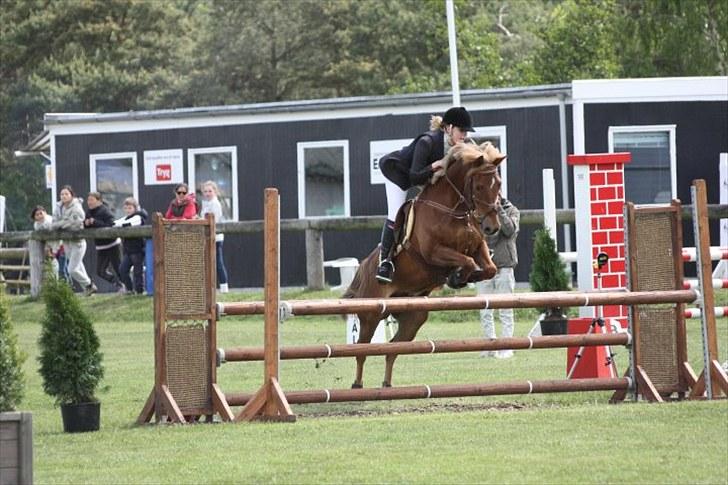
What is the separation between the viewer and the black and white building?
23.7 m

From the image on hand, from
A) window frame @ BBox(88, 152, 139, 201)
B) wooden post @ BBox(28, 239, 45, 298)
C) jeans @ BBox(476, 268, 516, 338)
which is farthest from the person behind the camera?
window frame @ BBox(88, 152, 139, 201)

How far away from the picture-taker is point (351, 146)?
84.7 feet

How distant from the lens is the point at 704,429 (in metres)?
9.18

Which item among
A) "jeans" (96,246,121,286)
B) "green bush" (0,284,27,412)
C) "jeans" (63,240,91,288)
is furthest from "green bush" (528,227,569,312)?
"jeans" (63,240,91,288)

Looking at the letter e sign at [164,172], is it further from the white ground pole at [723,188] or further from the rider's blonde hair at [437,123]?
the rider's blonde hair at [437,123]

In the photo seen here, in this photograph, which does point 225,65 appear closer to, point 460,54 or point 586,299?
point 460,54

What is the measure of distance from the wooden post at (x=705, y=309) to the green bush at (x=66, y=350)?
4.17 metres

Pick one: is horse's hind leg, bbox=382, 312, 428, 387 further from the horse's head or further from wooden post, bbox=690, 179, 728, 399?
wooden post, bbox=690, 179, 728, 399

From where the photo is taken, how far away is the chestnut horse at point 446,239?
11930mm

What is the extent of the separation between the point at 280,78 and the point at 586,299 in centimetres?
4638

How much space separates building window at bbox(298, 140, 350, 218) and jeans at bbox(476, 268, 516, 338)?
1014 cm

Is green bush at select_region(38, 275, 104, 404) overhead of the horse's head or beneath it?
beneath

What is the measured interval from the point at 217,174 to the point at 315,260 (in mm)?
4911

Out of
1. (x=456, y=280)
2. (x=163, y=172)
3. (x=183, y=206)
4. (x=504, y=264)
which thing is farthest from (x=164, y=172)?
(x=456, y=280)
